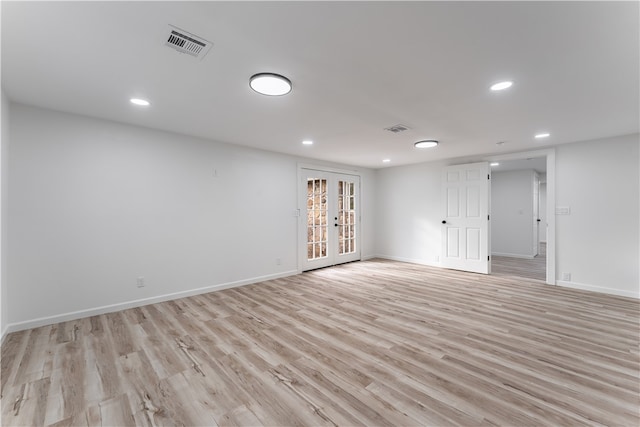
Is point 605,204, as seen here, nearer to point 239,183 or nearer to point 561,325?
point 561,325

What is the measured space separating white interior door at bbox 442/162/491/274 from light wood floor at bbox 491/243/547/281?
571 millimetres

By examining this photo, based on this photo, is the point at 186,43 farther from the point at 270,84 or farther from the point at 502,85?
the point at 502,85

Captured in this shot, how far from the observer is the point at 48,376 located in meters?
2.07

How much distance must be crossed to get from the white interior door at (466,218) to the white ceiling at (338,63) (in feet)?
6.40

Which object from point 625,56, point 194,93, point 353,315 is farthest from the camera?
point 353,315

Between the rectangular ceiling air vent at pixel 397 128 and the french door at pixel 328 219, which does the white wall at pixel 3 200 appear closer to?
the french door at pixel 328 219

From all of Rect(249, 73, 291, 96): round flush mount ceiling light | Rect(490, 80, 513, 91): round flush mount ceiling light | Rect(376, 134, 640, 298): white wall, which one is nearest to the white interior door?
Rect(376, 134, 640, 298): white wall

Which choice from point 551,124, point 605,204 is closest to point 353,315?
point 551,124

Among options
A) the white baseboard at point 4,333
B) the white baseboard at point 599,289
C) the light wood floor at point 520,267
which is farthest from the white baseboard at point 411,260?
the white baseboard at point 4,333

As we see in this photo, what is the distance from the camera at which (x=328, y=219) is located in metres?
6.08

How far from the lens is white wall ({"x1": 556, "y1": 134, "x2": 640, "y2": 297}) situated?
3943 millimetres

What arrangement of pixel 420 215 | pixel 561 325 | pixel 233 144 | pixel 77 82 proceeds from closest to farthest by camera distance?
pixel 77 82, pixel 561 325, pixel 233 144, pixel 420 215

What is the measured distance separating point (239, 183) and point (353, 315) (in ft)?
9.43

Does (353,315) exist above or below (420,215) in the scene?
below
